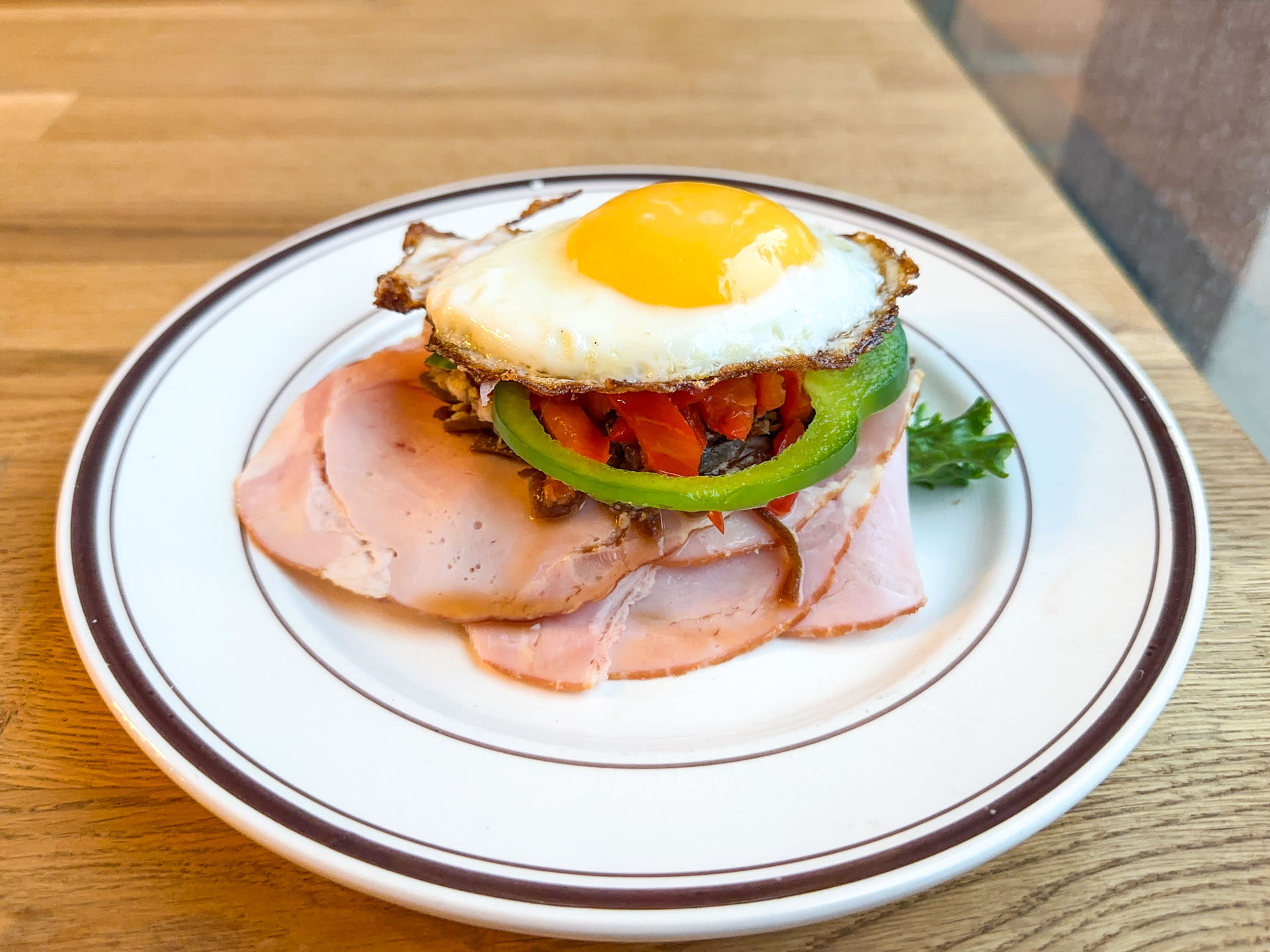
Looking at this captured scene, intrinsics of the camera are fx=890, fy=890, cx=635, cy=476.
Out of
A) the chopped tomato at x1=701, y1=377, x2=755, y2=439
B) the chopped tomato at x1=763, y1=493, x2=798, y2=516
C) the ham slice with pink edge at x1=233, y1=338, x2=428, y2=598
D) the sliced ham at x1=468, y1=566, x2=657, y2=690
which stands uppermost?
the chopped tomato at x1=701, y1=377, x2=755, y2=439

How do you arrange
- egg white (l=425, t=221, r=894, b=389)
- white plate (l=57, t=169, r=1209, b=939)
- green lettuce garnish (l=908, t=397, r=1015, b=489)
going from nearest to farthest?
white plate (l=57, t=169, r=1209, b=939) → egg white (l=425, t=221, r=894, b=389) → green lettuce garnish (l=908, t=397, r=1015, b=489)

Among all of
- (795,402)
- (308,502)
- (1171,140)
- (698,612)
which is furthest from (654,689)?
(1171,140)

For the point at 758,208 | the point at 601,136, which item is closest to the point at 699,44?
the point at 601,136

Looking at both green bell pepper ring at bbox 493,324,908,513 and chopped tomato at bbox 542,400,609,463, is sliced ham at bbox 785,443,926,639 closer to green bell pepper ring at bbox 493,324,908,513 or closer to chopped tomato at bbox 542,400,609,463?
green bell pepper ring at bbox 493,324,908,513

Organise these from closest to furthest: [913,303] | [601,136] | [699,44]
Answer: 1. [913,303]
2. [601,136]
3. [699,44]

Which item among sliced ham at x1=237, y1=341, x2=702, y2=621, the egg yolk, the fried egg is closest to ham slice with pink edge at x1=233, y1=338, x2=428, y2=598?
sliced ham at x1=237, y1=341, x2=702, y2=621

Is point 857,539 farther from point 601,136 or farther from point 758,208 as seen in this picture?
point 601,136

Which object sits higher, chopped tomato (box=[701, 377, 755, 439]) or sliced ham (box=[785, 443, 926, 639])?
chopped tomato (box=[701, 377, 755, 439])
